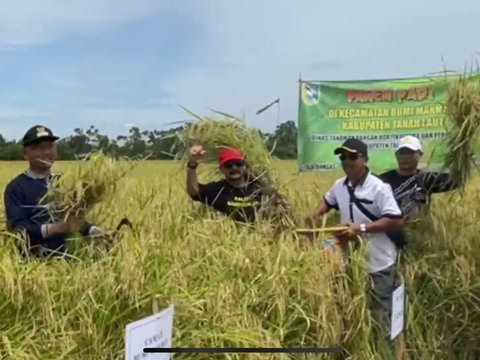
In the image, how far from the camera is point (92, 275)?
12.5ft

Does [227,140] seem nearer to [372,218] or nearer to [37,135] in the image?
[372,218]

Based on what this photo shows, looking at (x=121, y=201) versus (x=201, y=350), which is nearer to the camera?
(x=201, y=350)

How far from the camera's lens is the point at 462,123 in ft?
16.9

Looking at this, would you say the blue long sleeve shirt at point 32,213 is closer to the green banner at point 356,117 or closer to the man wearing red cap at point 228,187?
the man wearing red cap at point 228,187

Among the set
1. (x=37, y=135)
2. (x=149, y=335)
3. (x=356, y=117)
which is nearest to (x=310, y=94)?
(x=356, y=117)

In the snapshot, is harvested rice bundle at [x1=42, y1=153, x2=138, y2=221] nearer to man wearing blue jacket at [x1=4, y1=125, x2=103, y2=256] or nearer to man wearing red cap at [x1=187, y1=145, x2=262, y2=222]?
man wearing blue jacket at [x1=4, y1=125, x2=103, y2=256]

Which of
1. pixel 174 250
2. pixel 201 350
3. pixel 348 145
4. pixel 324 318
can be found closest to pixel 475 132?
pixel 348 145

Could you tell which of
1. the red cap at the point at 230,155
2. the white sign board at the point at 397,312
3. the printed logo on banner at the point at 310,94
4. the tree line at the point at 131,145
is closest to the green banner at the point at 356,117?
the printed logo on banner at the point at 310,94

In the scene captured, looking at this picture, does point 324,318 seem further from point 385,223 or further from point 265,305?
point 385,223

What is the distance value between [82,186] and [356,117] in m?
4.92

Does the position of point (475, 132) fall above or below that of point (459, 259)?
above

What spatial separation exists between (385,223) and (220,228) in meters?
1.06

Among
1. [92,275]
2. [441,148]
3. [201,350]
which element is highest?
[441,148]

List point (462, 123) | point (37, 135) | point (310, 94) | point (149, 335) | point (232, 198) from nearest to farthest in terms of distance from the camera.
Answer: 1. point (149, 335)
2. point (37, 135)
3. point (462, 123)
4. point (232, 198)
5. point (310, 94)
